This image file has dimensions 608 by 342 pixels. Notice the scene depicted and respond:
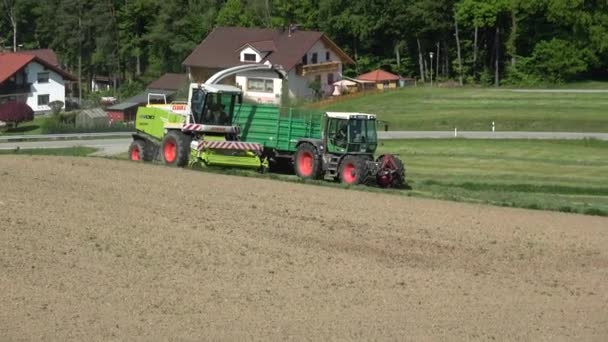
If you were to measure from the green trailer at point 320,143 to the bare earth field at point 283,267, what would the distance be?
3.64 meters

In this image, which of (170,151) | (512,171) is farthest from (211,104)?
(512,171)

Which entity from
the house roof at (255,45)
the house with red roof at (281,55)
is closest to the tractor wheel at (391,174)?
the house with red roof at (281,55)

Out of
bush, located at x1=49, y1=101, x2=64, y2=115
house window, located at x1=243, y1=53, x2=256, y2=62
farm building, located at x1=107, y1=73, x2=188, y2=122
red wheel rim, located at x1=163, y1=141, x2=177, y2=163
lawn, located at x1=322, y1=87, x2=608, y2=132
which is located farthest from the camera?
bush, located at x1=49, y1=101, x2=64, y2=115

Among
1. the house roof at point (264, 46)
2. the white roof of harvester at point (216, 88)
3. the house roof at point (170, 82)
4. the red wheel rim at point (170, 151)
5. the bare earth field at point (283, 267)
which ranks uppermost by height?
the house roof at point (264, 46)

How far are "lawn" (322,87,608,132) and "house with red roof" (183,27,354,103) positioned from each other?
22.5 ft

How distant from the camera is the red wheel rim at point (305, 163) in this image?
3103cm

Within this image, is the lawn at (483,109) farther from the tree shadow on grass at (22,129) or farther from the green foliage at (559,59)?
the tree shadow on grass at (22,129)

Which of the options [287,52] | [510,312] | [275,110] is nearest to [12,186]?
[275,110]

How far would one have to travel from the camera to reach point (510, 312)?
612 inches

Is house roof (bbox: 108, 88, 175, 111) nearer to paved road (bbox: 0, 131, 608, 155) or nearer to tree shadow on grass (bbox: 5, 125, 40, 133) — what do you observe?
tree shadow on grass (bbox: 5, 125, 40, 133)

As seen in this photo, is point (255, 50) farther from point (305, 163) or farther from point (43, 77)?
point (305, 163)

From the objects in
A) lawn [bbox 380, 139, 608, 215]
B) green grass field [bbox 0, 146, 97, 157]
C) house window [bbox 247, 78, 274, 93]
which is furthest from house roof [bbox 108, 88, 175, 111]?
lawn [bbox 380, 139, 608, 215]

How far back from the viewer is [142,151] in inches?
1359

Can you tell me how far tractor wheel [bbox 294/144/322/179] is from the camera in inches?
1209
